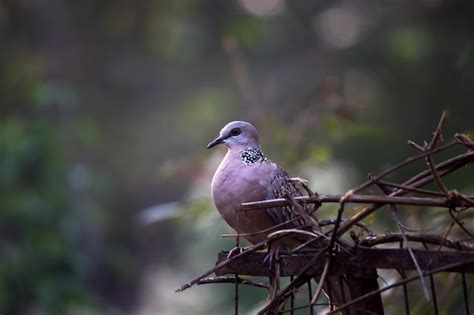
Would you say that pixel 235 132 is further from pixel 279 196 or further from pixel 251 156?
pixel 279 196

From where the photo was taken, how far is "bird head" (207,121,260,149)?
2561mm

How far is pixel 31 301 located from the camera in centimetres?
570

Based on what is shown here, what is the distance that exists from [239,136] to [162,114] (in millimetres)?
5755

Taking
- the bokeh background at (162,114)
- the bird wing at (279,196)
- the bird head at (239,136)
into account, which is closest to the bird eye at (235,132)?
the bird head at (239,136)

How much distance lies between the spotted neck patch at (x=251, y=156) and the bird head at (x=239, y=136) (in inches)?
1.3

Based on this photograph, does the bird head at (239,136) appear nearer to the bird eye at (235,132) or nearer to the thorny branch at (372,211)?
the bird eye at (235,132)

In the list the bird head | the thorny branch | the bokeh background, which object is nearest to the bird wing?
the bird head

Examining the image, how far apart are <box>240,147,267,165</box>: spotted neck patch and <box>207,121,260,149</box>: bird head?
34 millimetres

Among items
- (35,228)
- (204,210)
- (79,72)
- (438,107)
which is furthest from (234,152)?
(79,72)

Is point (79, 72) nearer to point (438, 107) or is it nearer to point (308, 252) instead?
point (438, 107)

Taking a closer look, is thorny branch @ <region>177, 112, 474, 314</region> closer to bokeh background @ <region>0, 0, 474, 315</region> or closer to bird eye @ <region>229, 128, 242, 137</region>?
bird eye @ <region>229, 128, 242, 137</region>

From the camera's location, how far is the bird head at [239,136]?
256 cm

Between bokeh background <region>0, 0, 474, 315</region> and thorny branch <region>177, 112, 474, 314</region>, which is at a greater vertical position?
bokeh background <region>0, 0, 474, 315</region>

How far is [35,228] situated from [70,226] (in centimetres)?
43
